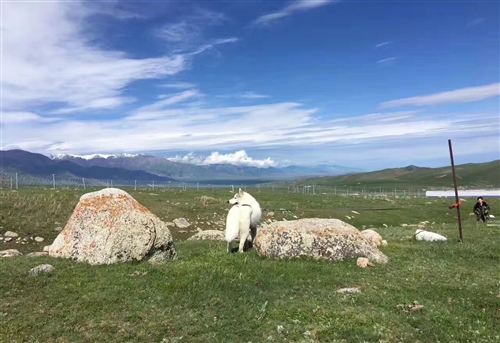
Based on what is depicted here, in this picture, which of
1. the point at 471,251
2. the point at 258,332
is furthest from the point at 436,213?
the point at 258,332

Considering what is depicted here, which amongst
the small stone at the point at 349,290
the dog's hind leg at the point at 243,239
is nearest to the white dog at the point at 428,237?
the dog's hind leg at the point at 243,239

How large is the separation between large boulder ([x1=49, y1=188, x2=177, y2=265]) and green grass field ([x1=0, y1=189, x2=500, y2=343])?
2.21 feet

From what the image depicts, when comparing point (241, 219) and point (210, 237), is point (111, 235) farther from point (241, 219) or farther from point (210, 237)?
point (210, 237)

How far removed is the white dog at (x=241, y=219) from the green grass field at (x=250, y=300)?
1.13 meters

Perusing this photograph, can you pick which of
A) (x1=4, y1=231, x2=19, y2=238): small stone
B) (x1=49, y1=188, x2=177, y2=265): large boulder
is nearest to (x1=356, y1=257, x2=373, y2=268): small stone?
(x1=49, y1=188, x2=177, y2=265): large boulder

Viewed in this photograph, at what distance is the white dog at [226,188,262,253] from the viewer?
66.1 feet

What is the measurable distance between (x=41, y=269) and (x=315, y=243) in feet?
37.2

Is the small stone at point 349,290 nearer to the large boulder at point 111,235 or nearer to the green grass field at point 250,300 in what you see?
the green grass field at point 250,300

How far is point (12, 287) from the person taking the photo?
43.3 feet

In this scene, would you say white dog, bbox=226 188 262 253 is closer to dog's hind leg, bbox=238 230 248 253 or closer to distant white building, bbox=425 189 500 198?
dog's hind leg, bbox=238 230 248 253

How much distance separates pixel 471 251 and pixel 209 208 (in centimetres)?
2927

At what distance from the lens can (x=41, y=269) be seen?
14570 mm

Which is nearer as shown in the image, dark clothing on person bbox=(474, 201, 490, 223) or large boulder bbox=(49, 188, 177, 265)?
large boulder bbox=(49, 188, 177, 265)

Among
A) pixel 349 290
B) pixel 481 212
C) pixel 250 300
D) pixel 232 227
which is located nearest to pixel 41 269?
pixel 250 300
